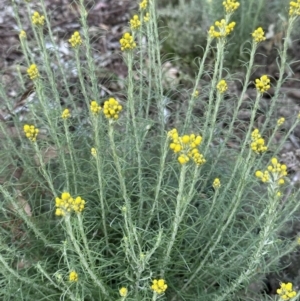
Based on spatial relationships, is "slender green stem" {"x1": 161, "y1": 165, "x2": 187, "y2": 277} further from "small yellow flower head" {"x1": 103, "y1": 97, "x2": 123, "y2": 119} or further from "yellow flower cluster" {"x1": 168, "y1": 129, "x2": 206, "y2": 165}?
"small yellow flower head" {"x1": 103, "y1": 97, "x2": 123, "y2": 119}

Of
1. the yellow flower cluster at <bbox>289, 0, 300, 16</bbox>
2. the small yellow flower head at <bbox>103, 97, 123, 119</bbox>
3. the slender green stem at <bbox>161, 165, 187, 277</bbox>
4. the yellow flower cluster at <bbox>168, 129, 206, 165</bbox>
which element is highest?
the small yellow flower head at <bbox>103, 97, 123, 119</bbox>

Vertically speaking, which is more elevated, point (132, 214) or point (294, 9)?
point (294, 9)

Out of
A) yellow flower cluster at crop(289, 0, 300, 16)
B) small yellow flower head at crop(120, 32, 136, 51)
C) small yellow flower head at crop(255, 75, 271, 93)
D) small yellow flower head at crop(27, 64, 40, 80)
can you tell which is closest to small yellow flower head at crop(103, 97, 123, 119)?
small yellow flower head at crop(120, 32, 136, 51)

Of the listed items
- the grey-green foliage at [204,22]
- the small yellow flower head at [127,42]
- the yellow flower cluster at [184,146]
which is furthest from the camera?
the grey-green foliage at [204,22]

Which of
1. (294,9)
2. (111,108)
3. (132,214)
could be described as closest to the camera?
(111,108)

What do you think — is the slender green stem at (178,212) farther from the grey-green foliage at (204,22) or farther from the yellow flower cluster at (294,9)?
the grey-green foliage at (204,22)

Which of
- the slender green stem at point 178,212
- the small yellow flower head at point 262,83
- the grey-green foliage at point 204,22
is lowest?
the grey-green foliage at point 204,22

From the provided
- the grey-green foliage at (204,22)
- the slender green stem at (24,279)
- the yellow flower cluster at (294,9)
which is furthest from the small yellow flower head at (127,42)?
the grey-green foliage at (204,22)

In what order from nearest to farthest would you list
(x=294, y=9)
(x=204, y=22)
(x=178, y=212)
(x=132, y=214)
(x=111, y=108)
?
(x=111, y=108)
(x=178, y=212)
(x=294, y=9)
(x=132, y=214)
(x=204, y=22)

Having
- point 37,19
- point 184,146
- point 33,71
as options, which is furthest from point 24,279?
point 37,19

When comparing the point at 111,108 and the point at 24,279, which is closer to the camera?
the point at 111,108

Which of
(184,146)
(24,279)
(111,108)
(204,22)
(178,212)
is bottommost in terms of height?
(204,22)

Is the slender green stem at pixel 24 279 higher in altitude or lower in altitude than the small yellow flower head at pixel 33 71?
lower

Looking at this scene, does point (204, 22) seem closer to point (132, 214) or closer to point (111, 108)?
point (132, 214)
